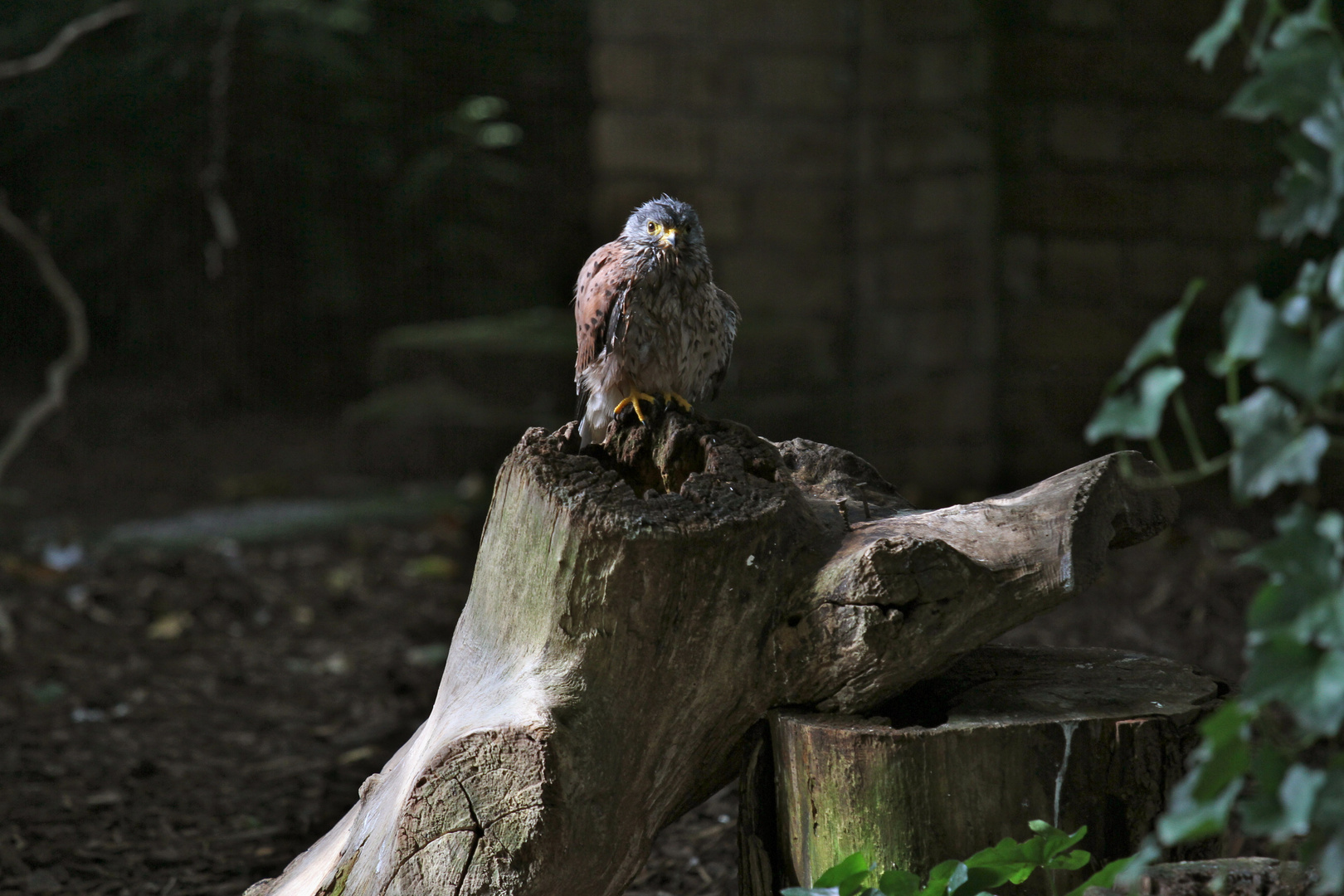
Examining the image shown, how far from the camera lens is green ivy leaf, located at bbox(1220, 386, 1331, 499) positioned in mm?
979

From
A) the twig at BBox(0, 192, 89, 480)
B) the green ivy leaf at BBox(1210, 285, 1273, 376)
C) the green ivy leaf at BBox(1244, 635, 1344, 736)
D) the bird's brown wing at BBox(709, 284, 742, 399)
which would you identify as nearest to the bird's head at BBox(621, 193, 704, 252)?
the bird's brown wing at BBox(709, 284, 742, 399)

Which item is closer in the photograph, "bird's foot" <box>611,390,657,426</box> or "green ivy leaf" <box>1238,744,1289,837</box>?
"green ivy leaf" <box>1238,744,1289,837</box>

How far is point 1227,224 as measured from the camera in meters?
5.20

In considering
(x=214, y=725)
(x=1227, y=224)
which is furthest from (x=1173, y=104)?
(x=214, y=725)

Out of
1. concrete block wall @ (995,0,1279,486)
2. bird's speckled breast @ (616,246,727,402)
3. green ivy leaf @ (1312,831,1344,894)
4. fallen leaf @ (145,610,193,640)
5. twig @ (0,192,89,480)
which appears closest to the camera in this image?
green ivy leaf @ (1312,831,1344,894)

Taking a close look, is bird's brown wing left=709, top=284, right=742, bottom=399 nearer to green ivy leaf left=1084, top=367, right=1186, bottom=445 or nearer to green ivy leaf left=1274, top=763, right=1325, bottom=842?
green ivy leaf left=1084, top=367, right=1186, bottom=445

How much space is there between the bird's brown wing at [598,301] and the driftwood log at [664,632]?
81 centimetres

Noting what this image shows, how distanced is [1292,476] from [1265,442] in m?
0.04

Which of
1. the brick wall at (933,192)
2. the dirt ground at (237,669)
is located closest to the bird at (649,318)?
the dirt ground at (237,669)

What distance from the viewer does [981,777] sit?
1.63 m

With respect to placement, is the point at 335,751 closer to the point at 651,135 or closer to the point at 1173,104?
the point at 651,135

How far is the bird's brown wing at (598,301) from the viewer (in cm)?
261

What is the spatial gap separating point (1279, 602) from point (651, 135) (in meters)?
4.70

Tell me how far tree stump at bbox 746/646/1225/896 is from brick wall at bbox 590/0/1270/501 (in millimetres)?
3636
